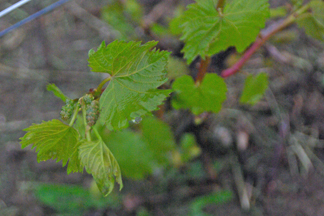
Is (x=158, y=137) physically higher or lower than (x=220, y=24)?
lower

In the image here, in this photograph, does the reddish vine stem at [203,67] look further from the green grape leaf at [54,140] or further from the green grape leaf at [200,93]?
the green grape leaf at [54,140]

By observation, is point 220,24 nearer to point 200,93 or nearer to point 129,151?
point 200,93

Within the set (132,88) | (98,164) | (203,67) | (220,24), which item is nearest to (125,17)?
(203,67)

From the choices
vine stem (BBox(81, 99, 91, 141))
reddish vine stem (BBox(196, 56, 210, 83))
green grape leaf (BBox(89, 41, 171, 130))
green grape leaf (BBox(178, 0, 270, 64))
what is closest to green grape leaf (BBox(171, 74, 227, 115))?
reddish vine stem (BBox(196, 56, 210, 83))

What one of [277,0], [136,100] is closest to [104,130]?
[136,100]

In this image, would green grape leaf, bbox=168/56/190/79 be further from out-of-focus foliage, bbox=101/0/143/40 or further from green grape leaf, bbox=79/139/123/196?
green grape leaf, bbox=79/139/123/196

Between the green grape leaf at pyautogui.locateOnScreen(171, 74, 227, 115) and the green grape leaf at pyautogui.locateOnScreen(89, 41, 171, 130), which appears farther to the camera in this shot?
the green grape leaf at pyautogui.locateOnScreen(171, 74, 227, 115)
